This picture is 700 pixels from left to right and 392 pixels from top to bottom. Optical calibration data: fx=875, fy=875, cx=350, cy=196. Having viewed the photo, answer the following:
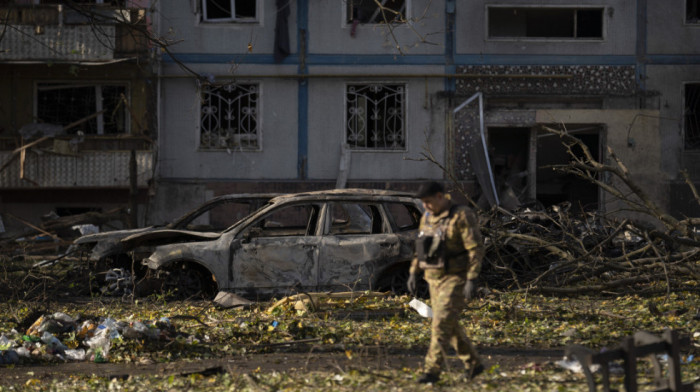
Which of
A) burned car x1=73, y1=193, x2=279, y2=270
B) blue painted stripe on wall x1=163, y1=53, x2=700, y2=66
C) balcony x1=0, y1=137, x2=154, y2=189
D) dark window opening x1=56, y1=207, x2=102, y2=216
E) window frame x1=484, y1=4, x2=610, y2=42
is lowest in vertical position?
dark window opening x1=56, y1=207, x2=102, y2=216

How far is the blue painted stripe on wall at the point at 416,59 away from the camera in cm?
2106

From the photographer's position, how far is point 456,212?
7.05 meters

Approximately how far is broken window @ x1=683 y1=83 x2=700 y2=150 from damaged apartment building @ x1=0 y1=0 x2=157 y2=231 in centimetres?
1304

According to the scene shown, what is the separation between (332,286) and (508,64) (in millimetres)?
11811

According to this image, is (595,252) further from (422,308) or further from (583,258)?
(422,308)

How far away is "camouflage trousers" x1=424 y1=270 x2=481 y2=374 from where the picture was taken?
6.87m

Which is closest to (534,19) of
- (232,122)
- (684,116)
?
(684,116)

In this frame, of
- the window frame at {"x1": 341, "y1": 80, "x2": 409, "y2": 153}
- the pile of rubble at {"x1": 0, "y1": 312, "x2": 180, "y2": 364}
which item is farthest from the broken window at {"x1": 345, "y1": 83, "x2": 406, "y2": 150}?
the pile of rubble at {"x1": 0, "y1": 312, "x2": 180, "y2": 364}

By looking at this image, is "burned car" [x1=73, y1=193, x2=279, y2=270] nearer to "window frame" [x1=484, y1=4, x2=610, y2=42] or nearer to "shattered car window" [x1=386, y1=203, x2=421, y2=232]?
"shattered car window" [x1=386, y1=203, x2=421, y2=232]

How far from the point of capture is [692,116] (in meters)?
21.7

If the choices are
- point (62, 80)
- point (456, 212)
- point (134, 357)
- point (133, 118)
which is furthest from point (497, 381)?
point (62, 80)

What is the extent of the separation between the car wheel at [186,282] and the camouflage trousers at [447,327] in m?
5.09

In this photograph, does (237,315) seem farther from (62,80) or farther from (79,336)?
(62,80)

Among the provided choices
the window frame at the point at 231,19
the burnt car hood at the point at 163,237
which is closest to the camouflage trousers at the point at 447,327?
the burnt car hood at the point at 163,237
